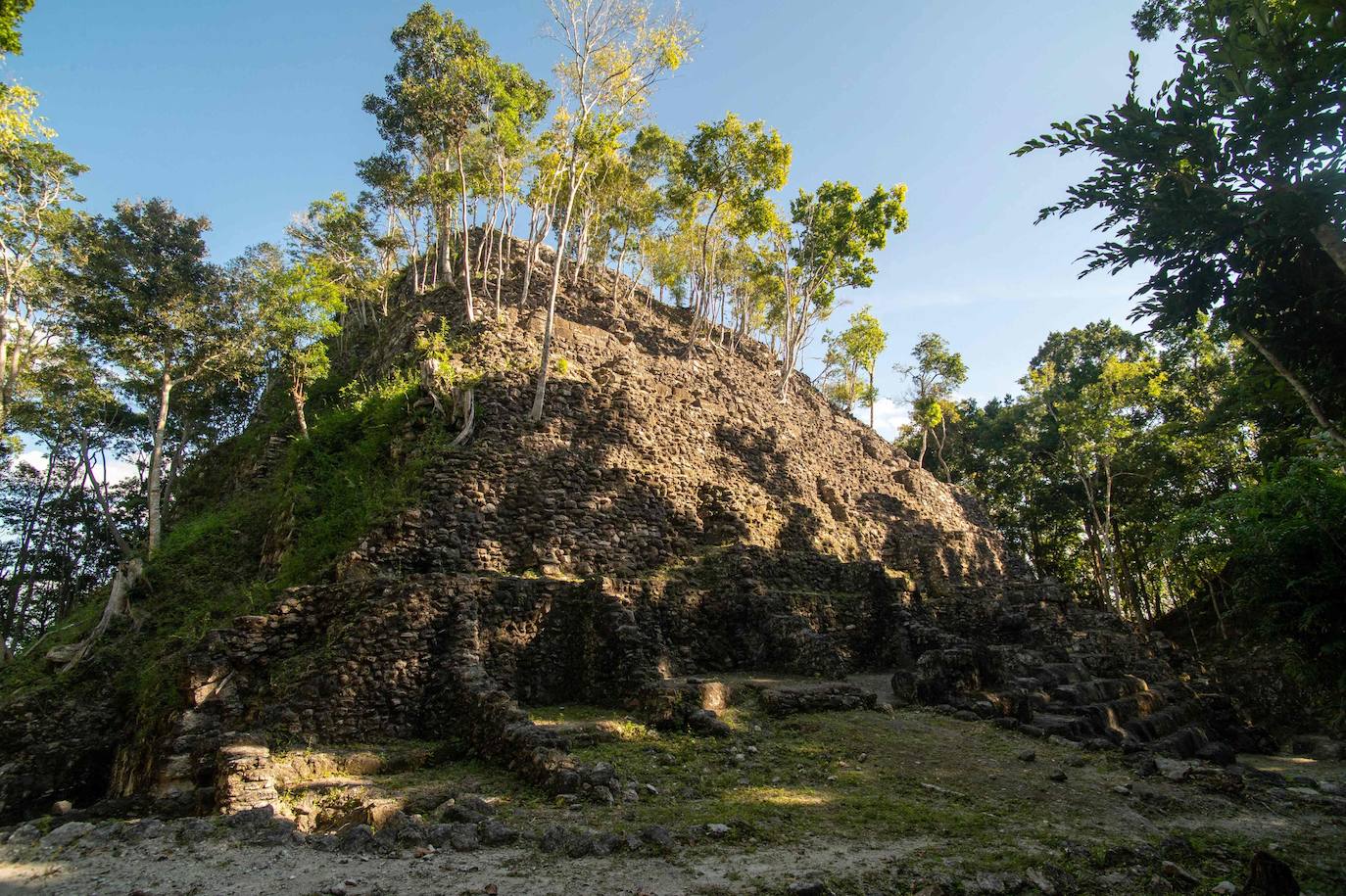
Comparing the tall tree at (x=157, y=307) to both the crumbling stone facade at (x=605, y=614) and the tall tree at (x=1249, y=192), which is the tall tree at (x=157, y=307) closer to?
the crumbling stone facade at (x=605, y=614)

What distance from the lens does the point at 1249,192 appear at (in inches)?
270

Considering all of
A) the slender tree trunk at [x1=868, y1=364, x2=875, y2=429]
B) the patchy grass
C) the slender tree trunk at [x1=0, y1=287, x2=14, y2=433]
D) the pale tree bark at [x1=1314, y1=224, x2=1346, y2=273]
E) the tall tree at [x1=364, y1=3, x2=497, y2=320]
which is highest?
the tall tree at [x1=364, y1=3, x2=497, y2=320]

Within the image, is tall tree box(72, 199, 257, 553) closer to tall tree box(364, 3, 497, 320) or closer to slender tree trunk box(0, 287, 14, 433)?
slender tree trunk box(0, 287, 14, 433)

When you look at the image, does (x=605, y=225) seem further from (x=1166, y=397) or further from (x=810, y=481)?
(x=1166, y=397)

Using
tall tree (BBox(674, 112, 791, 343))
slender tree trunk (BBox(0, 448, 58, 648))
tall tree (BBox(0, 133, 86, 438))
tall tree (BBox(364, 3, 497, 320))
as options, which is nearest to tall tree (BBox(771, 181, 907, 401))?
tall tree (BBox(674, 112, 791, 343))

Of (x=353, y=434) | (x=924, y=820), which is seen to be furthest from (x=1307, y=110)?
(x=353, y=434)

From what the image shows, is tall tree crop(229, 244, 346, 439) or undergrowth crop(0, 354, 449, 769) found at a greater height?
tall tree crop(229, 244, 346, 439)

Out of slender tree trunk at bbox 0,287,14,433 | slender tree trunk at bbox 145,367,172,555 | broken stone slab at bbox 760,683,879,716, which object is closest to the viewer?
broken stone slab at bbox 760,683,879,716

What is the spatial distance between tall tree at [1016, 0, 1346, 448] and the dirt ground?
479cm

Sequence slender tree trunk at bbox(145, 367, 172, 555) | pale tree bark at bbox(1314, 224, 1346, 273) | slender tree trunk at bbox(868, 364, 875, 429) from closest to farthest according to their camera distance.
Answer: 1. pale tree bark at bbox(1314, 224, 1346, 273)
2. slender tree trunk at bbox(145, 367, 172, 555)
3. slender tree trunk at bbox(868, 364, 875, 429)

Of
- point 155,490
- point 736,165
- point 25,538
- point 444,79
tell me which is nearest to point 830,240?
point 736,165

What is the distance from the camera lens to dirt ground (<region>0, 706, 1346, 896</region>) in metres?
4.83

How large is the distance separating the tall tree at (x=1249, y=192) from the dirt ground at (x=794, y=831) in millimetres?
4795

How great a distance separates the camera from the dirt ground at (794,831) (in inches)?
190
